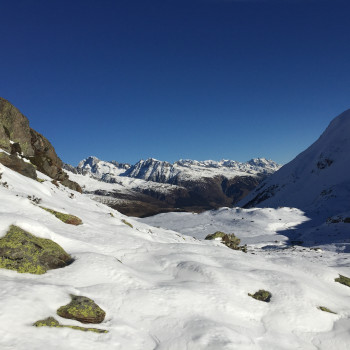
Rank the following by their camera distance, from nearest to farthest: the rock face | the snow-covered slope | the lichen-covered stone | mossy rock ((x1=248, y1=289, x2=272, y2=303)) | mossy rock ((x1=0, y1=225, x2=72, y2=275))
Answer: the lichen-covered stone
mossy rock ((x1=0, y1=225, x2=72, y2=275))
mossy rock ((x1=248, y1=289, x2=272, y2=303))
the rock face
the snow-covered slope

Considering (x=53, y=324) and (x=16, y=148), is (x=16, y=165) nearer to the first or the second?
(x=16, y=148)

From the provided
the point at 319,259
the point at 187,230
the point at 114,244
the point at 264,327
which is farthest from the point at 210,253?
the point at 187,230

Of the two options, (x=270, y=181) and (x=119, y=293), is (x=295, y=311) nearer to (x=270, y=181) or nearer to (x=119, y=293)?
(x=119, y=293)

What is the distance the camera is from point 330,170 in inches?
2894

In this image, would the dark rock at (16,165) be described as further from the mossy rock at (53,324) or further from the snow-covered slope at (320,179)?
the snow-covered slope at (320,179)

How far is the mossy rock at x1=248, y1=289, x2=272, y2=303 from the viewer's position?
1212 cm

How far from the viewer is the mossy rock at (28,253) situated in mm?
9695

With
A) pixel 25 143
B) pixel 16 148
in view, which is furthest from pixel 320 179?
pixel 16 148

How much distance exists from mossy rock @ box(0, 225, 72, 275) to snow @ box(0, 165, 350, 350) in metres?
0.35

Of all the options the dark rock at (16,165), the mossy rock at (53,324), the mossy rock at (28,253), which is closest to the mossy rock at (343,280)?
the mossy rock at (53,324)

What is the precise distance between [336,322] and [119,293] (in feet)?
31.0

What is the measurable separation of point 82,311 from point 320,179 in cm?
7855

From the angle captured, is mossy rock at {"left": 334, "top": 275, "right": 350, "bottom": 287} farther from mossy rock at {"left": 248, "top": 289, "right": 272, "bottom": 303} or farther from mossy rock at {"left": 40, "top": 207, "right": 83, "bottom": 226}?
mossy rock at {"left": 40, "top": 207, "right": 83, "bottom": 226}

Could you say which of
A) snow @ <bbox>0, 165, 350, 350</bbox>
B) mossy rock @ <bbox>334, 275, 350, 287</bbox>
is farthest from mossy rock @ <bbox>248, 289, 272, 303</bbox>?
mossy rock @ <bbox>334, 275, 350, 287</bbox>
